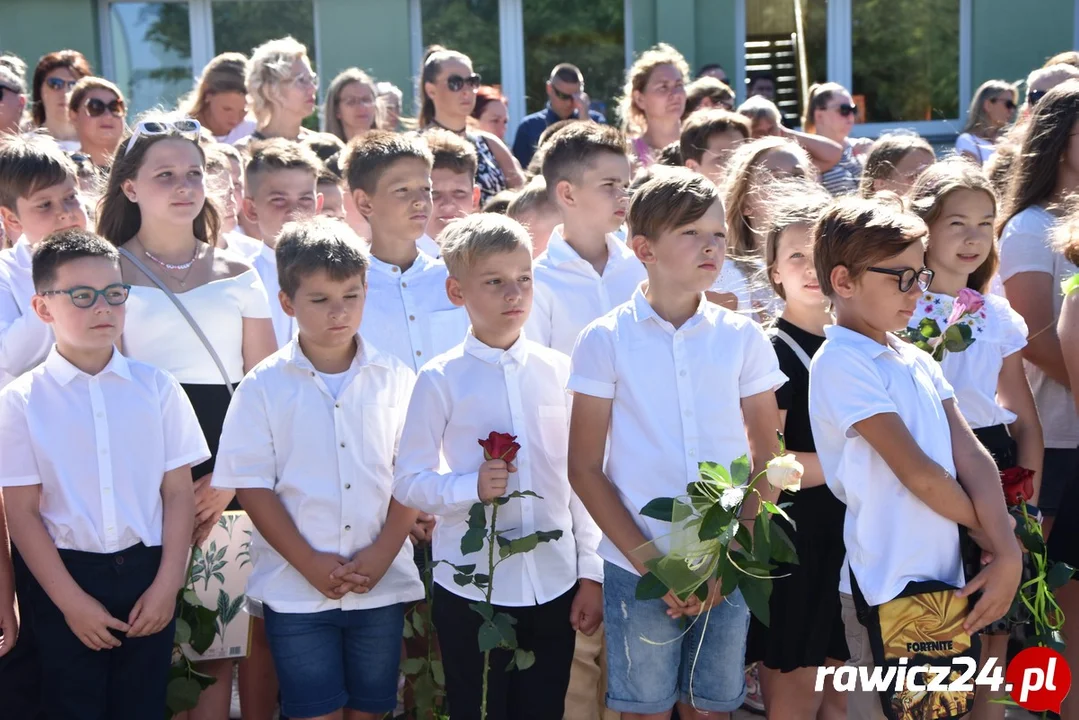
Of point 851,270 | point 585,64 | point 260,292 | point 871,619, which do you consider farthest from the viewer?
point 585,64

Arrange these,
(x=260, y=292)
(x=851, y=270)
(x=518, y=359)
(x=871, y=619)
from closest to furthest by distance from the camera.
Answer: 1. (x=871, y=619)
2. (x=851, y=270)
3. (x=518, y=359)
4. (x=260, y=292)

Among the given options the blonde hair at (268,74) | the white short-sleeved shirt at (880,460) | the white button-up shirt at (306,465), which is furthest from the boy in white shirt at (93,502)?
the blonde hair at (268,74)

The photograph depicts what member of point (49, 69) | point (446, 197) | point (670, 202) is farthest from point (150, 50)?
point (670, 202)

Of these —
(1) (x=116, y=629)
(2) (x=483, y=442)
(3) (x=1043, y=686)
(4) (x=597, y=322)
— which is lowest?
(3) (x=1043, y=686)

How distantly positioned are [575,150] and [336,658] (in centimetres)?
202

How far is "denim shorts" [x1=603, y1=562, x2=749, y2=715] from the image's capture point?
314cm

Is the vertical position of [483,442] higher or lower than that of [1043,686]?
higher

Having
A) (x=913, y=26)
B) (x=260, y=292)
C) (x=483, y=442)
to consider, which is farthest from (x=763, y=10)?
(x=483, y=442)

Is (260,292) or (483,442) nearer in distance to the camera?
(483,442)

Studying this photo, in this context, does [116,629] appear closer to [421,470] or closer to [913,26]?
[421,470]

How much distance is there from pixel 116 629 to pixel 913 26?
10924 mm

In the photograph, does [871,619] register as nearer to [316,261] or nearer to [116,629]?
[316,261]

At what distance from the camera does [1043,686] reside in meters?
3.29

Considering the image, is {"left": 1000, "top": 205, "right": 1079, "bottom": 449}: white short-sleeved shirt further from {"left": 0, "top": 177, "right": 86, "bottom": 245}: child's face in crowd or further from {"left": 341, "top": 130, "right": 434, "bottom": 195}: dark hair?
{"left": 0, "top": 177, "right": 86, "bottom": 245}: child's face in crowd
